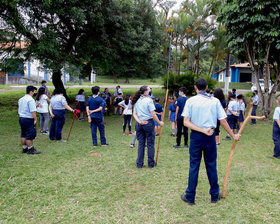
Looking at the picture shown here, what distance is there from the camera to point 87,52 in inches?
489

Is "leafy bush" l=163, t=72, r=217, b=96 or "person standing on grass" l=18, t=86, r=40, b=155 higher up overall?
"leafy bush" l=163, t=72, r=217, b=96

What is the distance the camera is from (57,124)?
26.3 ft

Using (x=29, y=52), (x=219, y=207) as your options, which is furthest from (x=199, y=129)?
(x=29, y=52)

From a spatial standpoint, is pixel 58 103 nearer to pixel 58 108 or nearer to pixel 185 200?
pixel 58 108

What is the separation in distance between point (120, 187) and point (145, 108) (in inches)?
69.4

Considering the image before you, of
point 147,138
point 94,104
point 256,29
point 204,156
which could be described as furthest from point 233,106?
point 204,156

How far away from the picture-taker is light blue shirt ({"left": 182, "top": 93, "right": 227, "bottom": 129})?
3.73 meters

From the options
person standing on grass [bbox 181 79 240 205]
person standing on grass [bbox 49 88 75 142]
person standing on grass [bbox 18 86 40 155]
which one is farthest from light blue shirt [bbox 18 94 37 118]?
person standing on grass [bbox 181 79 240 205]

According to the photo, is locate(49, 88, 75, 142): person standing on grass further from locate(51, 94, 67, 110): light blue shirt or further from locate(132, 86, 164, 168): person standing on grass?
locate(132, 86, 164, 168): person standing on grass

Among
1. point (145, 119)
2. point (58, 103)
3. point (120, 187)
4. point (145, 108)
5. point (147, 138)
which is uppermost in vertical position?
point (145, 108)

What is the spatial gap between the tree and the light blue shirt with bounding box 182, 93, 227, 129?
8400 millimetres

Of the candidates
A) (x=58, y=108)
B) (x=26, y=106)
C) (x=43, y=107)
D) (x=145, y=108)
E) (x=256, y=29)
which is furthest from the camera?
(x=256, y=29)

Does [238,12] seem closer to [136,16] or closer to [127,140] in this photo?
[136,16]

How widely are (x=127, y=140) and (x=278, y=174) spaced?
4.72 m
